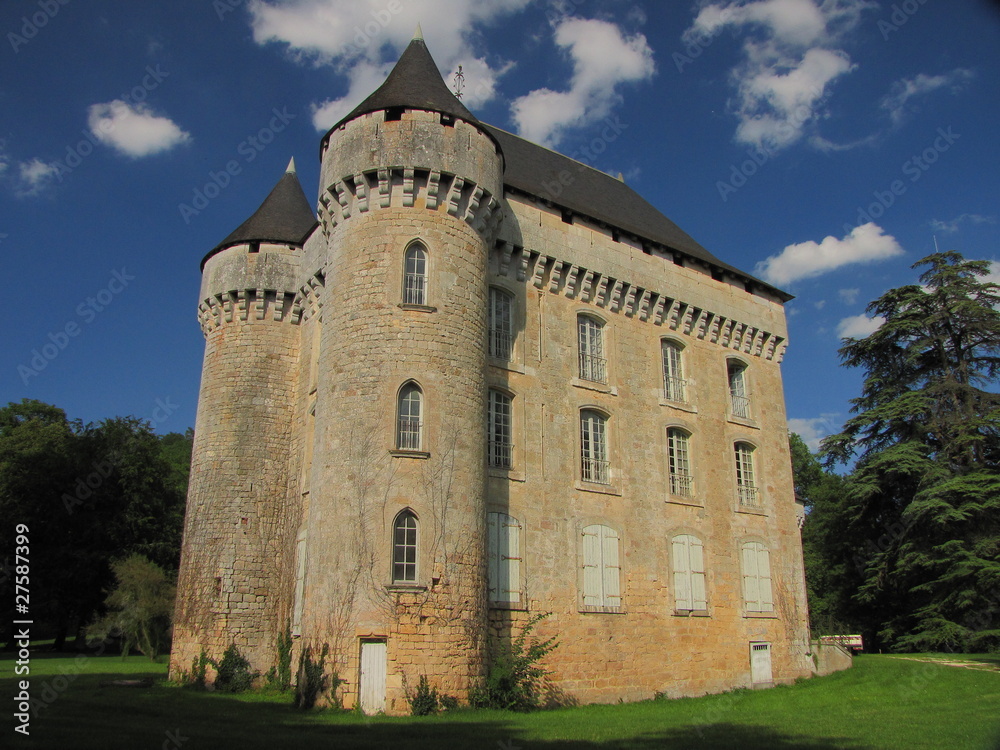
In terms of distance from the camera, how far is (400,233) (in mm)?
15320

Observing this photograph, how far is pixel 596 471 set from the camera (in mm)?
17891

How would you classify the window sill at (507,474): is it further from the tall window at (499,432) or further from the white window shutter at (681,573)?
the white window shutter at (681,573)

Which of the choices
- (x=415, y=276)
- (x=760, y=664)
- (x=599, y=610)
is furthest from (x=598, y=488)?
(x=760, y=664)

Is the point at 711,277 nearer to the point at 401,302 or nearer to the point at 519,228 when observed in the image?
the point at 519,228

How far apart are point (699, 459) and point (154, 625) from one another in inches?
800

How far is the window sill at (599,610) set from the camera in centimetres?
1628

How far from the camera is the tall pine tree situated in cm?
2322

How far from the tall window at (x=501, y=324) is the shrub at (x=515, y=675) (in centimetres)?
563

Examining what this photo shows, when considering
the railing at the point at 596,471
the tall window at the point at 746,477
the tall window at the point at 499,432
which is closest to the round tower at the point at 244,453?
the tall window at the point at 499,432

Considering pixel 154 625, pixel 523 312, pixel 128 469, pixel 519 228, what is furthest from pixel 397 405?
pixel 128 469

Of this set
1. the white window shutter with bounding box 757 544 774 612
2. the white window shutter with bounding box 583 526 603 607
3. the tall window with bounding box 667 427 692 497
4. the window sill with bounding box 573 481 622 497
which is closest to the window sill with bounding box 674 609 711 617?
the white window shutter with bounding box 757 544 774 612

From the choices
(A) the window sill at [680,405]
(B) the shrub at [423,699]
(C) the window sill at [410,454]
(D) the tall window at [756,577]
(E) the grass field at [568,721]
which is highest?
(A) the window sill at [680,405]

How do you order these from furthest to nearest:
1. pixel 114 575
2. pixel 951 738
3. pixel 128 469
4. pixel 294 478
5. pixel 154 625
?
pixel 128 469 → pixel 114 575 → pixel 154 625 → pixel 294 478 → pixel 951 738

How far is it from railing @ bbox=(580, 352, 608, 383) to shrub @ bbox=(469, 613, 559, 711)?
232 inches
